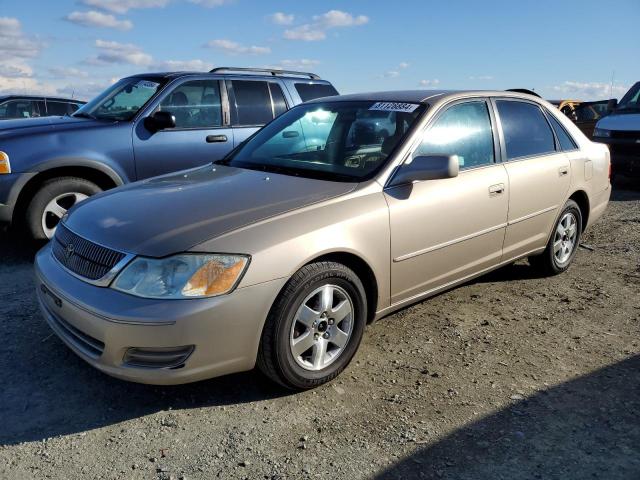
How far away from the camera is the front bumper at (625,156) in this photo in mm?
9302

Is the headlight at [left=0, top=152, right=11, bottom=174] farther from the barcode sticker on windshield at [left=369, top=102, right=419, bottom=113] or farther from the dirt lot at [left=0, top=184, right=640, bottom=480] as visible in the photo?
the barcode sticker on windshield at [left=369, top=102, right=419, bottom=113]

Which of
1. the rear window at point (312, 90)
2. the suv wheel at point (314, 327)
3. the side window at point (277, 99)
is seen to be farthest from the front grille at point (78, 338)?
the rear window at point (312, 90)

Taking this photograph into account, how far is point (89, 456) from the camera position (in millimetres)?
2564

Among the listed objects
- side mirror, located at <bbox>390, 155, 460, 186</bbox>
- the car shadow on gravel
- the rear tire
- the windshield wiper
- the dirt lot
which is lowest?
the car shadow on gravel

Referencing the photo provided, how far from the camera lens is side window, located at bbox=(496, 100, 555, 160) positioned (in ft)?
14.4

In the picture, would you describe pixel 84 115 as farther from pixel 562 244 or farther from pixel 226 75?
pixel 562 244

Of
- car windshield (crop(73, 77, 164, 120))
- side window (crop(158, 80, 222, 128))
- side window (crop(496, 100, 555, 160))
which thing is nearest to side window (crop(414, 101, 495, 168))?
side window (crop(496, 100, 555, 160))

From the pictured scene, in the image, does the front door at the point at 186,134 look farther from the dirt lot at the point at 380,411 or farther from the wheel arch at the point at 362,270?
the wheel arch at the point at 362,270

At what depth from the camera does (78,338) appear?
2898 mm

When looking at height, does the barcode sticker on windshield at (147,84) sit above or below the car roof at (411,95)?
above

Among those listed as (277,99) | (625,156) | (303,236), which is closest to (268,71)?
(277,99)

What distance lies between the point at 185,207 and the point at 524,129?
9.51 feet

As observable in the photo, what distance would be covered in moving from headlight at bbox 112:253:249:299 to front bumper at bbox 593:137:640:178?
869 centimetres

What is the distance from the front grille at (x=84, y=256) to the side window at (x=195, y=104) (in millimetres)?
3021
